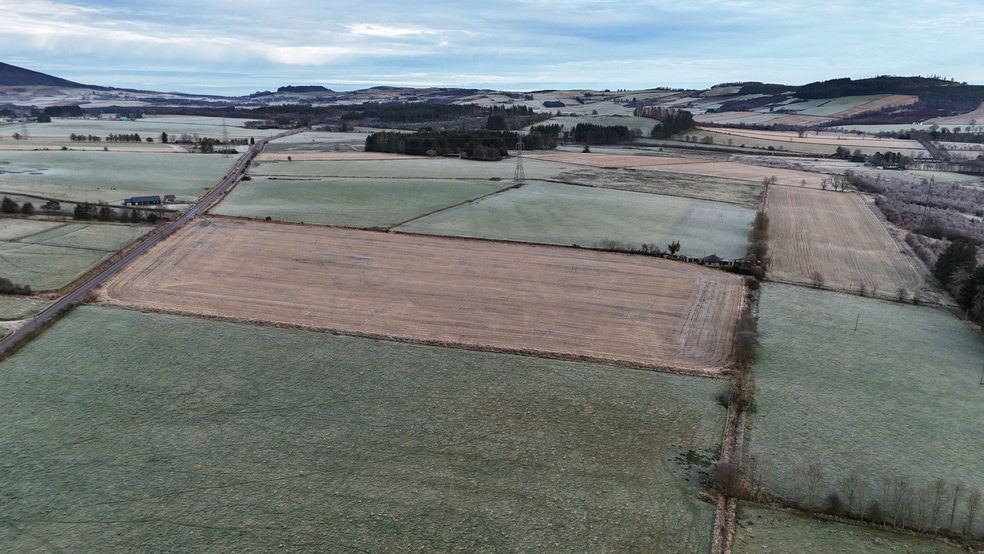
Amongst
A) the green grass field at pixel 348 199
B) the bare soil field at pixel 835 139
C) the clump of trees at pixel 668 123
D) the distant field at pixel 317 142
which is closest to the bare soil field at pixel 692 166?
the green grass field at pixel 348 199

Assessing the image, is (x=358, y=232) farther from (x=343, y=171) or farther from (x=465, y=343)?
(x=343, y=171)

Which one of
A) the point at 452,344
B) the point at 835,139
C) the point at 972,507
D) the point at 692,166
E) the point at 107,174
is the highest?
the point at 835,139

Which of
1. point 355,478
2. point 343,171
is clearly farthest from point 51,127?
point 355,478

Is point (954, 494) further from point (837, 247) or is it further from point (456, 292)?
point (837, 247)

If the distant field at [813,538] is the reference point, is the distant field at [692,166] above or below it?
above

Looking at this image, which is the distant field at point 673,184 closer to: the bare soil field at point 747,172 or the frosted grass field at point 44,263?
the bare soil field at point 747,172

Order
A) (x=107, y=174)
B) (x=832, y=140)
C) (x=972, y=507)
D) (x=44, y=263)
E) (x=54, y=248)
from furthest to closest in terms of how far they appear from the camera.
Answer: (x=832, y=140) < (x=107, y=174) < (x=54, y=248) < (x=44, y=263) < (x=972, y=507)

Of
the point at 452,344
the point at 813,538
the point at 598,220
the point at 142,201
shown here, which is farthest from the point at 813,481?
the point at 142,201
